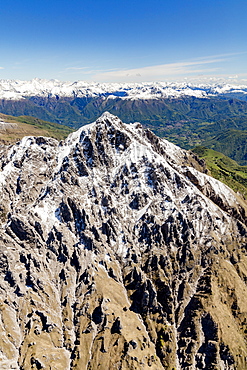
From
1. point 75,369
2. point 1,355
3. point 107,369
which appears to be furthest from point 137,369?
point 1,355

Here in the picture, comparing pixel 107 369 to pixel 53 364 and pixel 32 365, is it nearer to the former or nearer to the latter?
pixel 53 364

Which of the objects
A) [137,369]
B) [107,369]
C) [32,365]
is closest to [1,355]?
[32,365]

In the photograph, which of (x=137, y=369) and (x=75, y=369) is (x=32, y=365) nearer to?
(x=75, y=369)

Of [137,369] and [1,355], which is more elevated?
[1,355]

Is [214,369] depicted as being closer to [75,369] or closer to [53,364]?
[75,369]

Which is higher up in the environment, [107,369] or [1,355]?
[1,355]

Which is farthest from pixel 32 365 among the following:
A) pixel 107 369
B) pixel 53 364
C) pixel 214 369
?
pixel 214 369
